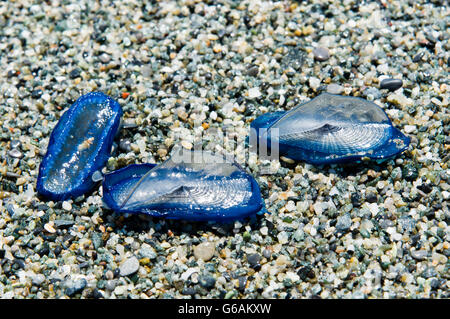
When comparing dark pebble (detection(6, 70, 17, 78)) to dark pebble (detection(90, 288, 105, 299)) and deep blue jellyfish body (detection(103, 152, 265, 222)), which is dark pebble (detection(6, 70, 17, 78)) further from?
dark pebble (detection(90, 288, 105, 299))

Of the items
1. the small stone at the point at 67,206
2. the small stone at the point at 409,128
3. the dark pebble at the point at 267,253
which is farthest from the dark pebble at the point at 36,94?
the small stone at the point at 409,128

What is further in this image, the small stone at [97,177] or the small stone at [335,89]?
the small stone at [335,89]

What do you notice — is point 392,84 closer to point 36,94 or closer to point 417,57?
point 417,57

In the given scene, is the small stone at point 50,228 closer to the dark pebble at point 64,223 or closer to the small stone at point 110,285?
the dark pebble at point 64,223

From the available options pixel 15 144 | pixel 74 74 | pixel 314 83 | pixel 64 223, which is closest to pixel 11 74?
pixel 74 74
